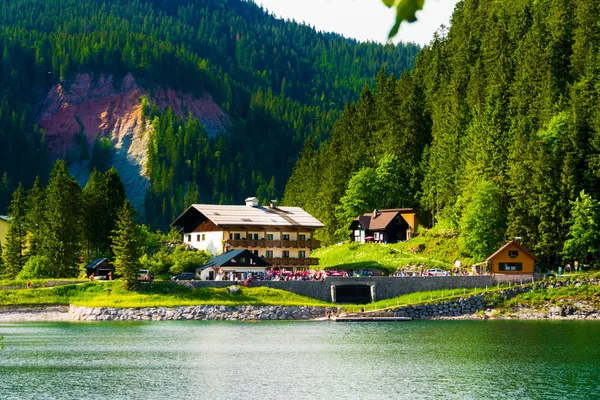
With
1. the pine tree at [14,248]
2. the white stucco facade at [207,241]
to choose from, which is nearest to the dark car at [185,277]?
the white stucco facade at [207,241]

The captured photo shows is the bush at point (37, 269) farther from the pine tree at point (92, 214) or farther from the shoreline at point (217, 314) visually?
the shoreline at point (217, 314)

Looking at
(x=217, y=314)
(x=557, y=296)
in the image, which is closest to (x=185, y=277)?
(x=217, y=314)

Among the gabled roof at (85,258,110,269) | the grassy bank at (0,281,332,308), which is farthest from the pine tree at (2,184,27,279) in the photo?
the grassy bank at (0,281,332,308)

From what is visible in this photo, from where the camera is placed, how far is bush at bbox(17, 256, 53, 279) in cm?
9781

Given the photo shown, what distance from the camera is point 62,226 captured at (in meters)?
101

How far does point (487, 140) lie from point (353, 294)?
94.7ft

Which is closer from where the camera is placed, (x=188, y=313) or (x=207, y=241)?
(x=188, y=313)

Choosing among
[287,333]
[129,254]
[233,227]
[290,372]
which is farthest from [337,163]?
[290,372]

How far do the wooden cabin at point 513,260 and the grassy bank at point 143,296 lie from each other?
20.3 metres

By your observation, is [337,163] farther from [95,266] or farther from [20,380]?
[20,380]

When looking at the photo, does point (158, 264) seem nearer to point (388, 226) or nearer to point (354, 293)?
point (354, 293)

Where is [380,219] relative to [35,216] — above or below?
above

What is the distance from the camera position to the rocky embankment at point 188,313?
87.0 m

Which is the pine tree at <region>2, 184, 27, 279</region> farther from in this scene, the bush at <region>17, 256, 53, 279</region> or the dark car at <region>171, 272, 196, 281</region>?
the dark car at <region>171, 272, 196, 281</region>
